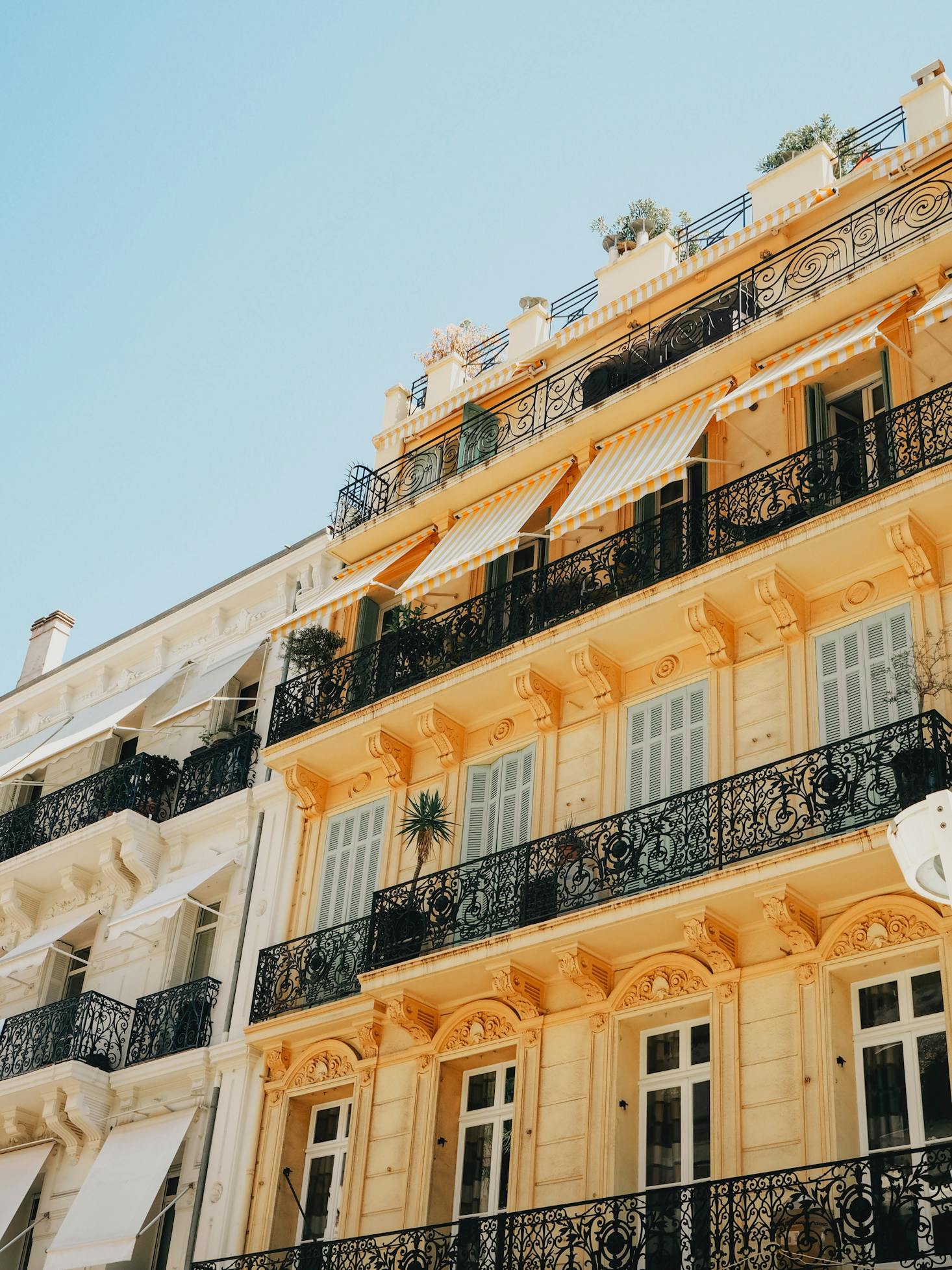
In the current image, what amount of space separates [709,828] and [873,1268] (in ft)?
11.7

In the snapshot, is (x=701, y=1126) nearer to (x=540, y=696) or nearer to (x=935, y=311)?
(x=540, y=696)

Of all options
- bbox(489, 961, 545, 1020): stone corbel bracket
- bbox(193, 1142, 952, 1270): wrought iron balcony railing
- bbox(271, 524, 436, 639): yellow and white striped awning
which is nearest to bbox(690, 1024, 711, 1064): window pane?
bbox(193, 1142, 952, 1270): wrought iron balcony railing

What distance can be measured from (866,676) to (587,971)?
331 centimetres

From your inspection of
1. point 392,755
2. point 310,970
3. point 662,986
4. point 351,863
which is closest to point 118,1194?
point 310,970

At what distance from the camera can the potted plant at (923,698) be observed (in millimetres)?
11203

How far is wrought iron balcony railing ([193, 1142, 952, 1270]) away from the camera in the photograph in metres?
9.91

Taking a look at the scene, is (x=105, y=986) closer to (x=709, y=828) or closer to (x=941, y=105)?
(x=709, y=828)

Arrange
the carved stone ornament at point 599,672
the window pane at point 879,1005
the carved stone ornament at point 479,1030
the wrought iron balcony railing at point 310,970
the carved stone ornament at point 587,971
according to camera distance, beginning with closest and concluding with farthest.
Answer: the window pane at point 879,1005 < the carved stone ornament at point 587,971 < the carved stone ornament at point 479,1030 < the carved stone ornament at point 599,672 < the wrought iron balcony railing at point 310,970

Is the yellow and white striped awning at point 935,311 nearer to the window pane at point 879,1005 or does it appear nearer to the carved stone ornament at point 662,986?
the window pane at point 879,1005

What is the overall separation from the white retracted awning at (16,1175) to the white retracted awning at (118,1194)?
0.70 metres

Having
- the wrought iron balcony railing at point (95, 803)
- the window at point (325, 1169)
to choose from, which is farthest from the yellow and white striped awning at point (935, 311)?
the wrought iron balcony railing at point (95, 803)

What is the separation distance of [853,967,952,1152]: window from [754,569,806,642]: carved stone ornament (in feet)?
10.2

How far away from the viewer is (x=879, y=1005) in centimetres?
1170

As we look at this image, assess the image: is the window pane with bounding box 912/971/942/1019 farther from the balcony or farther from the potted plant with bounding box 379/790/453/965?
the potted plant with bounding box 379/790/453/965
